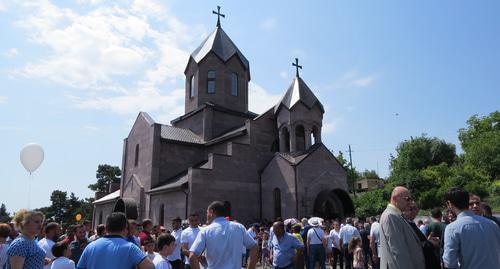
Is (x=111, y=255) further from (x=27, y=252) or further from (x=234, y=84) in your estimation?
(x=234, y=84)

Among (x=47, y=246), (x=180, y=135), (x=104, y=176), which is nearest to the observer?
(x=47, y=246)

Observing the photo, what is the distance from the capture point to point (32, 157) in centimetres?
1273

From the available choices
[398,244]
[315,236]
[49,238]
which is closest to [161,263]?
[49,238]

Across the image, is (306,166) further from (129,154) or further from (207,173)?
(129,154)

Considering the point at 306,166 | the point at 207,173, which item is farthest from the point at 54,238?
the point at 306,166

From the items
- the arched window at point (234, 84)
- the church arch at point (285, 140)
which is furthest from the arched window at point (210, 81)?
the church arch at point (285, 140)

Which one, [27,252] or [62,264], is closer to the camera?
[27,252]

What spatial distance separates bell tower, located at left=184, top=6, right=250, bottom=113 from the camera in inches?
1148

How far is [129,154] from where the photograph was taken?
28.1 m

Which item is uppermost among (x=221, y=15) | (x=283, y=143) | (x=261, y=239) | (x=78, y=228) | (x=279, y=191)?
(x=221, y=15)

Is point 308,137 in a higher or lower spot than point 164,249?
higher

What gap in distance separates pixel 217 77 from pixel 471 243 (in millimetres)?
26415

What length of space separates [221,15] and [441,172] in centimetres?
3375

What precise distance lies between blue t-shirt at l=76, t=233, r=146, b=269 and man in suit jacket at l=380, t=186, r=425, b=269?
2.64 metres
